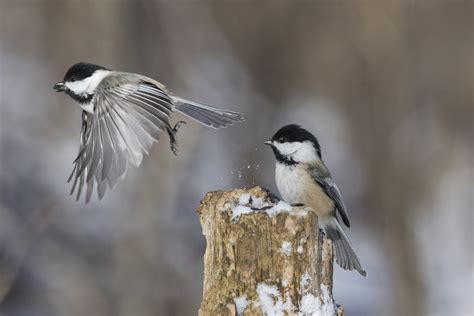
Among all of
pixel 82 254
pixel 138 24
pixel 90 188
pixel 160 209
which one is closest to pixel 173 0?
Result: pixel 138 24

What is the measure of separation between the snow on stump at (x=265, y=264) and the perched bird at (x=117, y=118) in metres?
0.70

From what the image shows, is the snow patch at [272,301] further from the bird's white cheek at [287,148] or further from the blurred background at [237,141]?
the blurred background at [237,141]

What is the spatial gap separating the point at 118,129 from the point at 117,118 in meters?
0.08

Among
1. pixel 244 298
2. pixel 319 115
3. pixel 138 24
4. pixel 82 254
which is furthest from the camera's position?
pixel 319 115

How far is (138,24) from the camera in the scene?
732cm

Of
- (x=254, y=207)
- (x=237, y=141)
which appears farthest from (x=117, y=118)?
(x=237, y=141)

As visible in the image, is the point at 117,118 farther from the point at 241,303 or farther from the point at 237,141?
the point at 237,141

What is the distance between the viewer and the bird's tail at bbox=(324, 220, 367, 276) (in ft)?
11.7

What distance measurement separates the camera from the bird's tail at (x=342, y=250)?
358 centimetres

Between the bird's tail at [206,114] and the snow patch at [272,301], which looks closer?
the snow patch at [272,301]

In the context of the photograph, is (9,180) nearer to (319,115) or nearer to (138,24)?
(138,24)

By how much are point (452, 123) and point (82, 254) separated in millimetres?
4009

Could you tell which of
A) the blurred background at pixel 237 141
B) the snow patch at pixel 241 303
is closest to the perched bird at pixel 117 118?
the snow patch at pixel 241 303

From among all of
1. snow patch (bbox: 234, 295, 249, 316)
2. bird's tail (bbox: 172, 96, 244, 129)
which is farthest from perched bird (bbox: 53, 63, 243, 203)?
snow patch (bbox: 234, 295, 249, 316)
